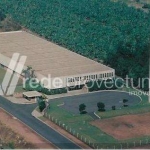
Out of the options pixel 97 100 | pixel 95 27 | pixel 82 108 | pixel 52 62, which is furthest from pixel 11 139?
pixel 95 27

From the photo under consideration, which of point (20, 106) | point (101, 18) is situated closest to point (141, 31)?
point (101, 18)

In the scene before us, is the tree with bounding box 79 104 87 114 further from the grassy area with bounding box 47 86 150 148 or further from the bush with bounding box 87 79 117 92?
the bush with bounding box 87 79 117 92

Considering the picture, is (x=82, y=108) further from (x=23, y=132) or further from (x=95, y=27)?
(x=95, y=27)

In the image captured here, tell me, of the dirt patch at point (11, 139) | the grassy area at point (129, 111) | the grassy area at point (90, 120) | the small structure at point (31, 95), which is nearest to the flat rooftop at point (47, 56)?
the small structure at point (31, 95)

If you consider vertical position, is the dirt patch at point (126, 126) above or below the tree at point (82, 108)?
below

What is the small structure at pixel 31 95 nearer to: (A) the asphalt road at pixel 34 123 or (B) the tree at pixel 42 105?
(A) the asphalt road at pixel 34 123

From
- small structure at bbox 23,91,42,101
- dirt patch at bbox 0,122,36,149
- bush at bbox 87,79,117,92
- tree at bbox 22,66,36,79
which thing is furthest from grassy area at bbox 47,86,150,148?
tree at bbox 22,66,36,79

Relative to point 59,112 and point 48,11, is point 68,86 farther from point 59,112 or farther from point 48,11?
point 48,11
